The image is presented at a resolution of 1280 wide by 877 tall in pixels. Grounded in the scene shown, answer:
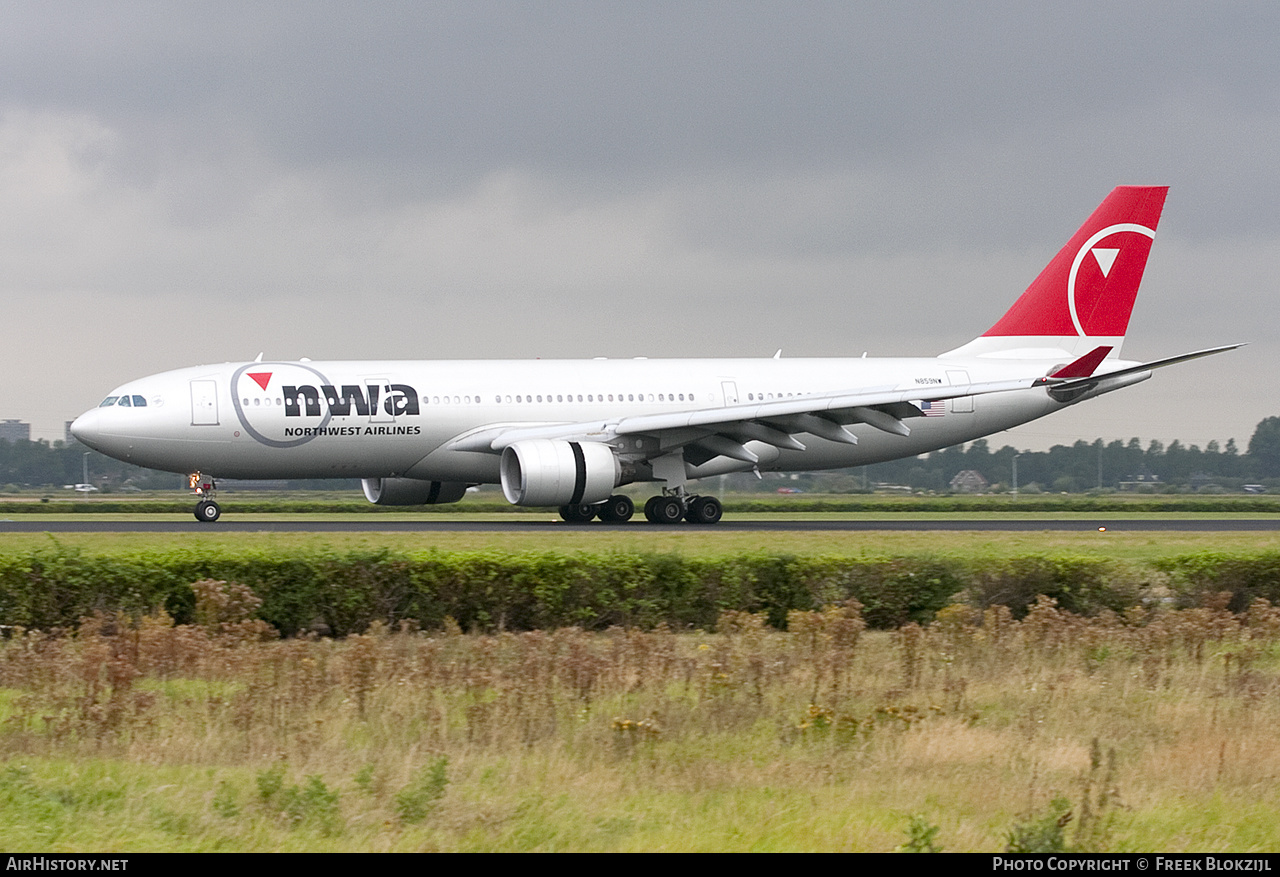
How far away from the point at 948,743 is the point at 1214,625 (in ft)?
16.5

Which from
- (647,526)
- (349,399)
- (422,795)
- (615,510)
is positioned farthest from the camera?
(615,510)

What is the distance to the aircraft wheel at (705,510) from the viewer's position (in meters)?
33.6

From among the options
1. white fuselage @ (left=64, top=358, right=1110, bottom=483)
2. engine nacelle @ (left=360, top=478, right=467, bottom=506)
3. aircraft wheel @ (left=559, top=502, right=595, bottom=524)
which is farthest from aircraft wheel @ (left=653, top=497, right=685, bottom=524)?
engine nacelle @ (left=360, top=478, right=467, bottom=506)

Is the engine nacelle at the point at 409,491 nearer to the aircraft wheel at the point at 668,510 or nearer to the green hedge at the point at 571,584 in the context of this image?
the aircraft wheel at the point at 668,510

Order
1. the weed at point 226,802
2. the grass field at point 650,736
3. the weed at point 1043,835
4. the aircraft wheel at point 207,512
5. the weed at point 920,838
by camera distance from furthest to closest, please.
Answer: the aircraft wheel at point 207,512 < the weed at point 226,802 < the grass field at point 650,736 < the weed at point 920,838 < the weed at point 1043,835

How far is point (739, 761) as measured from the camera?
1018 cm

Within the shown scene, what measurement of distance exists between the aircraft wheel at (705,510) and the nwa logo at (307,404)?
6.55 meters

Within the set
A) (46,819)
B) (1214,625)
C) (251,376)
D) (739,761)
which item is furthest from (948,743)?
(251,376)

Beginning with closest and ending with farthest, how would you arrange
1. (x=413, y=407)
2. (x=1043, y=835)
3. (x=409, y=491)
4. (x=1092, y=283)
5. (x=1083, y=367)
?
(x=1043, y=835), (x=413, y=407), (x=1083, y=367), (x=409, y=491), (x=1092, y=283)

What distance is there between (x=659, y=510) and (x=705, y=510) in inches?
43.7

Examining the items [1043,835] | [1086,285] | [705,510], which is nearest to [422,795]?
[1043,835]

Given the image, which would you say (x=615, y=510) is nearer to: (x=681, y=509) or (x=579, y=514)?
(x=579, y=514)

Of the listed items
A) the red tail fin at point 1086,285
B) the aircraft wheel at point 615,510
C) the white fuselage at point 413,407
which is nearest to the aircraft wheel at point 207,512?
the white fuselage at point 413,407

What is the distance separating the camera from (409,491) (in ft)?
118
